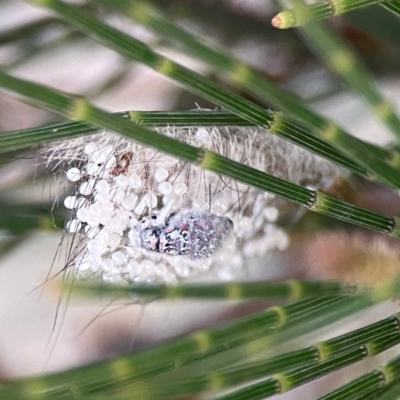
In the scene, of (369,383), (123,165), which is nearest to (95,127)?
(123,165)

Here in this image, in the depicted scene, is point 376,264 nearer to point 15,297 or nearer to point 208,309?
point 208,309

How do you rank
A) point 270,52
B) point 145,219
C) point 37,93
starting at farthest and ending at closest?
point 270,52 < point 145,219 < point 37,93

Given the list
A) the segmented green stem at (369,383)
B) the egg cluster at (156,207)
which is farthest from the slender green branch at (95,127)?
the segmented green stem at (369,383)

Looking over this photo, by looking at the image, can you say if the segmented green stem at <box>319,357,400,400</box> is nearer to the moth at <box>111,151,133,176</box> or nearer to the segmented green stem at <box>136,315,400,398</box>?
the segmented green stem at <box>136,315,400,398</box>

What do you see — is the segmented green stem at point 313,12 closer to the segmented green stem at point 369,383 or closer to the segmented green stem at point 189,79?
the segmented green stem at point 189,79

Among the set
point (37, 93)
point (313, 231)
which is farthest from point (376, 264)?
point (37, 93)

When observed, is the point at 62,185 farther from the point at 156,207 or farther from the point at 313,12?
the point at 313,12
